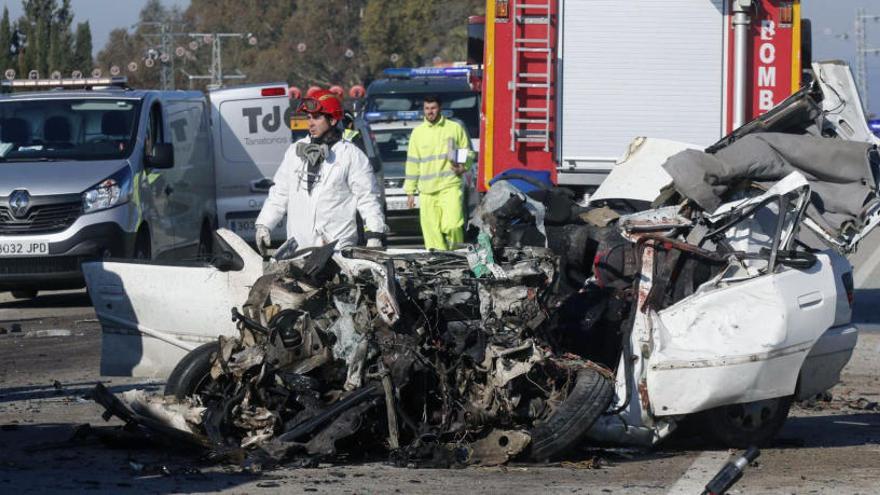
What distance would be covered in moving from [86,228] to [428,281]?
7.45 meters

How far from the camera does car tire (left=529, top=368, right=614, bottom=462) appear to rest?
7004mm

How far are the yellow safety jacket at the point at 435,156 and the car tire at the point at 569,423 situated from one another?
22.9ft

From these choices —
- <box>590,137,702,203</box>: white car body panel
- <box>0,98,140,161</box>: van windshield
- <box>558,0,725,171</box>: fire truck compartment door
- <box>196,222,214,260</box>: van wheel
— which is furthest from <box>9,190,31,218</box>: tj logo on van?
<box>590,137,702,203</box>: white car body panel

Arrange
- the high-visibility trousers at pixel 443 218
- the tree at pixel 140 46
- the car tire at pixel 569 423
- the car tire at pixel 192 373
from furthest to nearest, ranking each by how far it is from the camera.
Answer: the tree at pixel 140 46
the high-visibility trousers at pixel 443 218
the car tire at pixel 192 373
the car tire at pixel 569 423

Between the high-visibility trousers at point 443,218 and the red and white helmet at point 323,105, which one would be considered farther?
the high-visibility trousers at point 443,218

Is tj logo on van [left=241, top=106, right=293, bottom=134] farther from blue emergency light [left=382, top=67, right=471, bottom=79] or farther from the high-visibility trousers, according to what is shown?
blue emergency light [left=382, top=67, right=471, bottom=79]

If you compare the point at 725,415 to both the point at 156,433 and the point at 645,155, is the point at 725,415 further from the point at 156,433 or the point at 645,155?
the point at 156,433

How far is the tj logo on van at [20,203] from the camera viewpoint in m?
14.1

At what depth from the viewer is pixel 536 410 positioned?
714 centimetres

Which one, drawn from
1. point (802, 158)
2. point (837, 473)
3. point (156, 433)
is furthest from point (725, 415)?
point (156, 433)

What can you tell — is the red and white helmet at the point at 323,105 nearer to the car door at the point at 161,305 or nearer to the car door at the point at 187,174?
the car door at the point at 161,305

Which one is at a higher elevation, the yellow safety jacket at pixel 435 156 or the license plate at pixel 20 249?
the yellow safety jacket at pixel 435 156

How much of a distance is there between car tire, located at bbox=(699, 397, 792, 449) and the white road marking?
11 cm

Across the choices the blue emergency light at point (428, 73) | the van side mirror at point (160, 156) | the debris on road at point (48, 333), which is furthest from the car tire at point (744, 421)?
the blue emergency light at point (428, 73)
